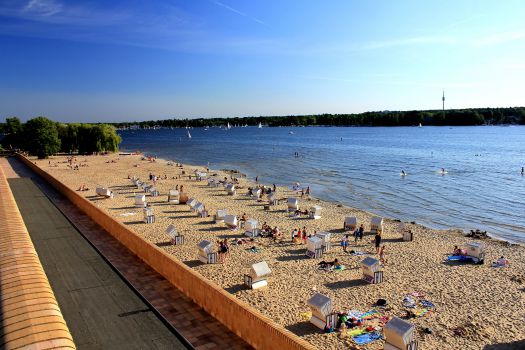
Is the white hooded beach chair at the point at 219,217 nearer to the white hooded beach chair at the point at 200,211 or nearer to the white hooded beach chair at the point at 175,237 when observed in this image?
the white hooded beach chair at the point at 200,211

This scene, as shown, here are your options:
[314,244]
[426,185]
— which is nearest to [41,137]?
[426,185]

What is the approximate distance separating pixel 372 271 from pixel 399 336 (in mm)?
5249

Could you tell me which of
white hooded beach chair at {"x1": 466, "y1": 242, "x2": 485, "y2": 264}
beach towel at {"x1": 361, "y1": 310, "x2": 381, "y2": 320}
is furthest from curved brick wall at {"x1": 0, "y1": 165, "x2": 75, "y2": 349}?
white hooded beach chair at {"x1": 466, "y1": 242, "x2": 485, "y2": 264}

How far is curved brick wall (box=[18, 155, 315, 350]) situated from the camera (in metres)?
8.32

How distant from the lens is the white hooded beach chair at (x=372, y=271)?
51.4 ft

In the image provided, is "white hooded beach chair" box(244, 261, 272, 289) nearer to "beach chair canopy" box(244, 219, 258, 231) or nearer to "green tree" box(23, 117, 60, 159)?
"beach chair canopy" box(244, 219, 258, 231)

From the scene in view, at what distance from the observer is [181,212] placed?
91.4 feet

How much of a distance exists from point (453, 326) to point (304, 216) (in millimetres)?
15451

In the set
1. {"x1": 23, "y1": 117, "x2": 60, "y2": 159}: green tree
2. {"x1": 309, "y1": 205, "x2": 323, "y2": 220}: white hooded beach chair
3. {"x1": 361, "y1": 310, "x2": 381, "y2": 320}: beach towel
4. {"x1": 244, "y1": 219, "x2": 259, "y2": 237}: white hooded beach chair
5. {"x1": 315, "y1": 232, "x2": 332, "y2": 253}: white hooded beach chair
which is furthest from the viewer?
{"x1": 23, "y1": 117, "x2": 60, "y2": 159}: green tree

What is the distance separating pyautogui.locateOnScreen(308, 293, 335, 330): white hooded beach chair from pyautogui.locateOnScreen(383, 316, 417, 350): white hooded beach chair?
1.78 m

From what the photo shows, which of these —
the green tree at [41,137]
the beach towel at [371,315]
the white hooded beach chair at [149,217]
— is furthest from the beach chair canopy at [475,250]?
the green tree at [41,137]

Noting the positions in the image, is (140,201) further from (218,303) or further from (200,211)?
(218,303)

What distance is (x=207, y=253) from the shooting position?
1745 centimetres

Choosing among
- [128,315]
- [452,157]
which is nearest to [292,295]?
[128,315]
